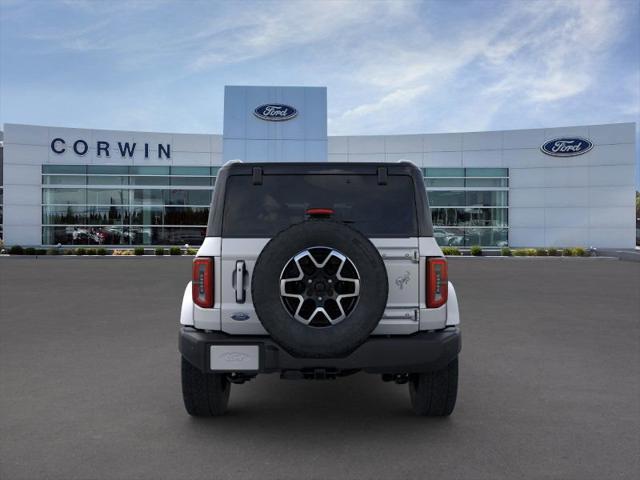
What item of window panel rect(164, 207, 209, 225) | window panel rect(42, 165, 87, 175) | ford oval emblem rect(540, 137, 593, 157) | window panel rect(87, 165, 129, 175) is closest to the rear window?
window panel rect(164, 207, 209, 225)

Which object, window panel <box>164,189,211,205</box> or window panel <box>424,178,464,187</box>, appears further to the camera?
window panel <box>164,189,211,205</box>

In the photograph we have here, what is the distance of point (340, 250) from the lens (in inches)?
142

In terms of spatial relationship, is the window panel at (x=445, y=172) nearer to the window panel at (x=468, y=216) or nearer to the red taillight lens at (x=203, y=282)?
the window panel at (x=468, y=216)

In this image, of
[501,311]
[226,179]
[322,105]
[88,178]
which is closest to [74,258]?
[88,178]

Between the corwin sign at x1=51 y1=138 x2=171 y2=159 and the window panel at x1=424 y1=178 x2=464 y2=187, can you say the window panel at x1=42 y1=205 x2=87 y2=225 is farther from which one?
the window panel at x1=424 y1=178 x2=464 y2=187

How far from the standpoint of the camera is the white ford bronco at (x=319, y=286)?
11.8 ft

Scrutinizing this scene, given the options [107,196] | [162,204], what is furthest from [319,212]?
[107,196]

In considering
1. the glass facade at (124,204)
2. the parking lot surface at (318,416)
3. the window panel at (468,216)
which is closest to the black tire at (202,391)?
the parking lot surface at (318,416)

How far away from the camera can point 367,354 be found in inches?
146

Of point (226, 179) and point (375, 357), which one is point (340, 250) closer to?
point (375, 357)

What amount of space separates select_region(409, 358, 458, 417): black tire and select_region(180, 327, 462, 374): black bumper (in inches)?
13.9

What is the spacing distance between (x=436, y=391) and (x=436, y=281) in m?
0.96

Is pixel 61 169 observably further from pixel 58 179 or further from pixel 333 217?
pixel 333 217

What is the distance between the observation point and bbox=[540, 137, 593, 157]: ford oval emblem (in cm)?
3453
